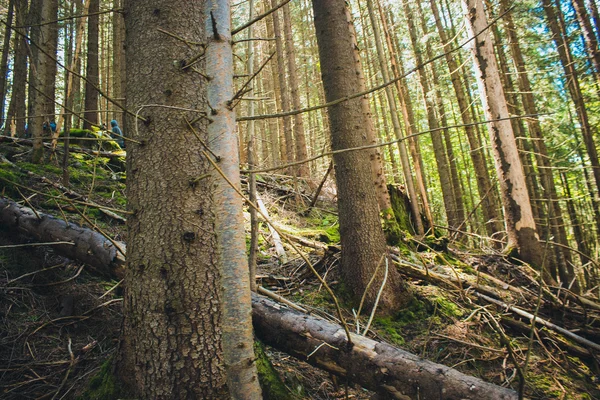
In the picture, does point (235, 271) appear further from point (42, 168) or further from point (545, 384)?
point (42, 168)

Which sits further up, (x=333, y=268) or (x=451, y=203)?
(x=451, y=203)

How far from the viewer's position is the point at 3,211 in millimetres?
3717

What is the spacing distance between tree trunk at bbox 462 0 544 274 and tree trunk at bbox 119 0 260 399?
542cm

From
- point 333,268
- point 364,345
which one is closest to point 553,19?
point 333,268

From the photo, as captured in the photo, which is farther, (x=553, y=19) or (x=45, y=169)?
(x=553, y=19)

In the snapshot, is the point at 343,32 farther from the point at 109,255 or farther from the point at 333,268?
the point at 109,255

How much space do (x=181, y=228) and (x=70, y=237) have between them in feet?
6.95

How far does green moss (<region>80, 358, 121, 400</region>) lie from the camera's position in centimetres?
192

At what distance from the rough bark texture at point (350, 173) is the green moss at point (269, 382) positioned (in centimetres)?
176

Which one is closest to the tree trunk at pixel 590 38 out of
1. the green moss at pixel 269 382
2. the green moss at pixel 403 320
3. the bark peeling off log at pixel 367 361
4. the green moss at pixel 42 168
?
the green moss at pixel 403 320

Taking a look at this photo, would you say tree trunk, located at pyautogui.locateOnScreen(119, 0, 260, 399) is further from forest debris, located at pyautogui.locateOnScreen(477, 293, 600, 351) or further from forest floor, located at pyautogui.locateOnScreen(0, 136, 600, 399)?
forest debris, located at pyautogui.locateOnScreen(477, 293, 600, 351)

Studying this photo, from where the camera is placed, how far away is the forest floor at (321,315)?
99.8 inches

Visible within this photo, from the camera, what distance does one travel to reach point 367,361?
2246 mm

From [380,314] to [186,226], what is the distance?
8.59 feet
